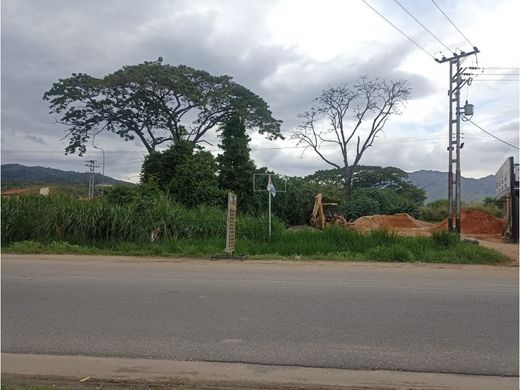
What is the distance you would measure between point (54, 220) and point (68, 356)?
14.6m

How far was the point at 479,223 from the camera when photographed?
34.4 m

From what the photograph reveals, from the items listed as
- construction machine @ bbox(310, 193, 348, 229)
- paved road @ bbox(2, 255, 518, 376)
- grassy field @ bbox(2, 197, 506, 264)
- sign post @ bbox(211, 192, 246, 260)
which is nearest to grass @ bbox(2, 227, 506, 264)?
grassy field @ bbox(2, 197, 506, 264)

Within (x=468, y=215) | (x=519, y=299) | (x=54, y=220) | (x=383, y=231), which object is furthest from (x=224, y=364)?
(x=468, y=215)

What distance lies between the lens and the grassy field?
55.6 feet

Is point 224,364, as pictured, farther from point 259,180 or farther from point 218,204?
point 259,180

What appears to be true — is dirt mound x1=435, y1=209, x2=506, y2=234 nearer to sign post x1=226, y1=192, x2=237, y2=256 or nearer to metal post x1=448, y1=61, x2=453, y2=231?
metal post x1=448, y1=61, x2=453, y2=231

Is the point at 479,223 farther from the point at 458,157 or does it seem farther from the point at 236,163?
the point at 236,163

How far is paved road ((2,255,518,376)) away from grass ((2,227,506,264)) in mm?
4455

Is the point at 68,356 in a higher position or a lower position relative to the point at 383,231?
lower

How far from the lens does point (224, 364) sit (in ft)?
18.1

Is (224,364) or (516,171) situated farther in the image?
(516,171)

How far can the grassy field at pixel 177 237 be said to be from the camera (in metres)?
17.0

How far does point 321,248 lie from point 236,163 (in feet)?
51.0

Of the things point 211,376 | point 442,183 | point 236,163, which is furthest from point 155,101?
point 442,183
